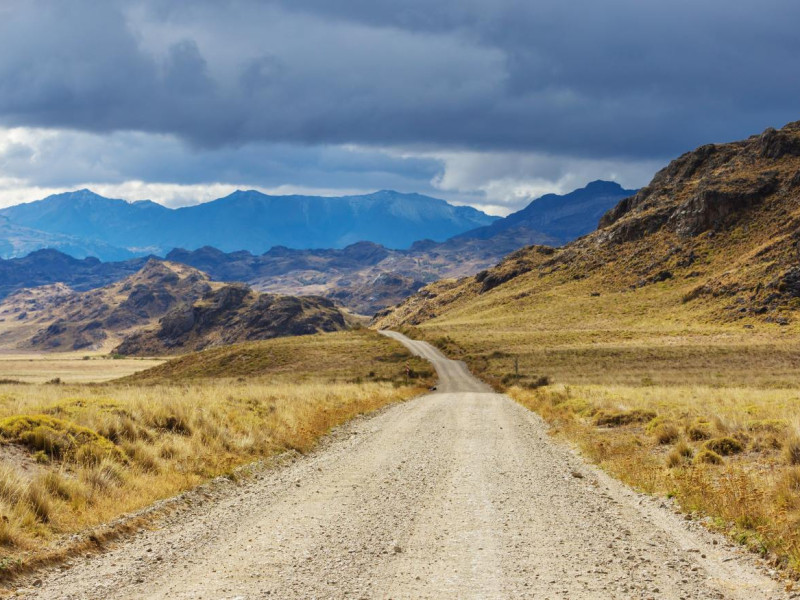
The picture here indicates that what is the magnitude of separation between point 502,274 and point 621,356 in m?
132

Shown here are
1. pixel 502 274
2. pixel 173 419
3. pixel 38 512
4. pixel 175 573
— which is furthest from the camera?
pixel 502 274

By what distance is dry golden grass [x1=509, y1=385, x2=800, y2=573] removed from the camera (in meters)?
8.48

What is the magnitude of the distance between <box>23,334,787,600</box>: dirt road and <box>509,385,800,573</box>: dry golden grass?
0.56 metres

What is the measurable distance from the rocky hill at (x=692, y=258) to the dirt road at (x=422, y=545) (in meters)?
87.1

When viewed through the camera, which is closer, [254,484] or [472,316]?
[254,484]

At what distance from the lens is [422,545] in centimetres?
816

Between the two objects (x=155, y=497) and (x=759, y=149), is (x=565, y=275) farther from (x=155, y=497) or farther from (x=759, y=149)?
(x=155, y=497)

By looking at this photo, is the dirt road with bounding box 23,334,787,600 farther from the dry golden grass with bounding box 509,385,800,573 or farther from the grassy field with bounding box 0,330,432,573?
the grassy field with bounding box 0,330,432,573

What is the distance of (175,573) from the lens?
7.21 meters

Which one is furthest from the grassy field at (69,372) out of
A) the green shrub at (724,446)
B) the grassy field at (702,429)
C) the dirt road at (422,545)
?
the green shrub at (724,446)

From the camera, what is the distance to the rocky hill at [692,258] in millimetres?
98062

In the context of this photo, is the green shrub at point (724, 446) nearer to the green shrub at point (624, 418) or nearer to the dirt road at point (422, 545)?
the dirt road at point (422, 545)

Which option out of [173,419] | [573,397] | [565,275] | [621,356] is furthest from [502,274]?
[173,419]

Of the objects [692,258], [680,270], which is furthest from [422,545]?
[692,258]
